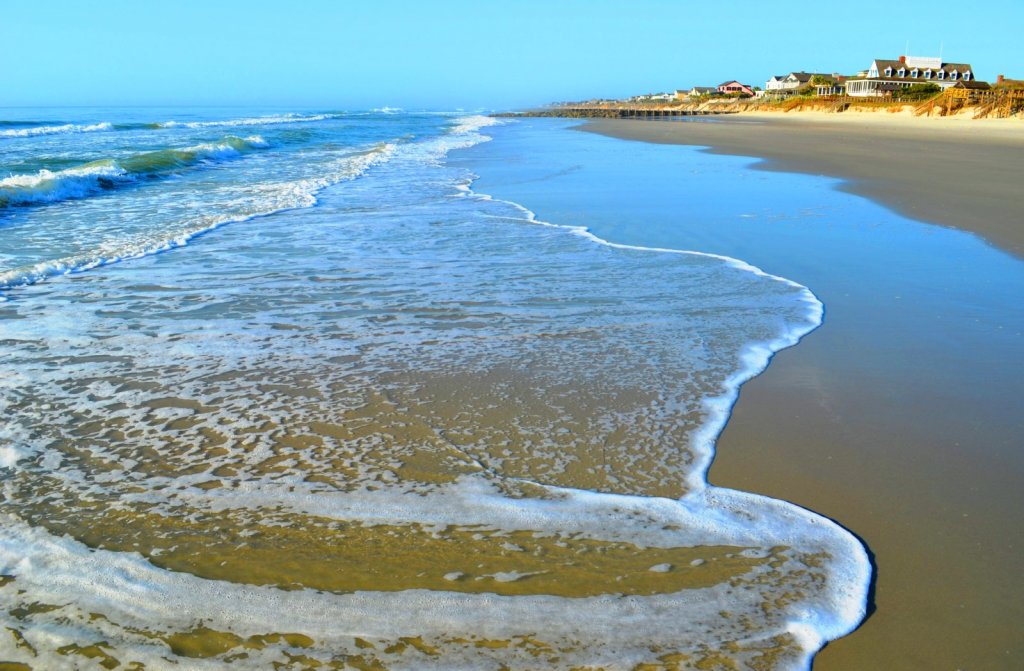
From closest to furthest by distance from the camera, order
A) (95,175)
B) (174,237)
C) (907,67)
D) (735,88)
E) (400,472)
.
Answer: (400,472) → (174,237) → (95,175) → (907,67) → (735,88)

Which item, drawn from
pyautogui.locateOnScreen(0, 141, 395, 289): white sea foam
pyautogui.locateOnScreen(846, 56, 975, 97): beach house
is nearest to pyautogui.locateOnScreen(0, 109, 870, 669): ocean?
pyautogui.locateOnScreen(0, 141, 395, 289): white sea foam

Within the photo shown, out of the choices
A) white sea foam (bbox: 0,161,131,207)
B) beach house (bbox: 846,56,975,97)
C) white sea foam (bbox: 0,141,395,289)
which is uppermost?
beach house (bbox: 846,56,975,97)

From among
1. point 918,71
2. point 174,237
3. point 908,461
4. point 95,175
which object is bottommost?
point 908,461

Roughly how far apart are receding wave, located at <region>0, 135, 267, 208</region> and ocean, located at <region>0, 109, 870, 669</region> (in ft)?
21.7

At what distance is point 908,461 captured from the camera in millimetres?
3164

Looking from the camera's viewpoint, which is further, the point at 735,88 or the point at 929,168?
the point at 735,88

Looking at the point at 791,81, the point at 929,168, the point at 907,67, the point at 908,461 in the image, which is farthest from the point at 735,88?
the point at 908,461

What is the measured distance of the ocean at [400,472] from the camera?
2.21 metres

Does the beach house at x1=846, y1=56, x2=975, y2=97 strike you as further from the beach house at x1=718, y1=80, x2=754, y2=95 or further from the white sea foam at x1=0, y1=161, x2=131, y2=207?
the white sea foam at x1=0, y1=161, x2=131, y2=207

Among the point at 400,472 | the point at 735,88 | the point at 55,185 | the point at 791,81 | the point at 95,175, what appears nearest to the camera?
the point at 400,472

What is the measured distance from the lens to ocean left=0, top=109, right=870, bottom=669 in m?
2.21

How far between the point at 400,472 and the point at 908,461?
86.6 inches

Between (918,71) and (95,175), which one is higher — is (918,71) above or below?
above

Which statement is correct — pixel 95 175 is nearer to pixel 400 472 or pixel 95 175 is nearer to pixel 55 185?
pixel 55 185
